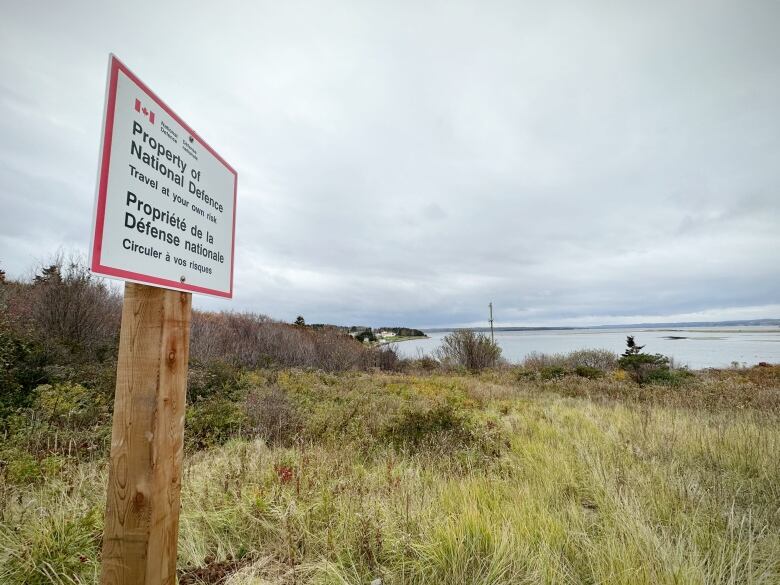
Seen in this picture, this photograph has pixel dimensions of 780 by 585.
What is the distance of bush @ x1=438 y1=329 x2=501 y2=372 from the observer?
2450 cm

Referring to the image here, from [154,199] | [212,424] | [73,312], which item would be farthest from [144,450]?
[73,312]

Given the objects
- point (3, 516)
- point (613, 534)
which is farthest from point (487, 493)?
point (3, 516)

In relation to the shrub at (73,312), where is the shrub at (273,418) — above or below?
below

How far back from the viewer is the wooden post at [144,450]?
62.0 inches

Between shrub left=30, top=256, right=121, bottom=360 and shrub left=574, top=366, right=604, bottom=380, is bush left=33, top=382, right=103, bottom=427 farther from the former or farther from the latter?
shrub left=574, top=366, right=604, bottom=380

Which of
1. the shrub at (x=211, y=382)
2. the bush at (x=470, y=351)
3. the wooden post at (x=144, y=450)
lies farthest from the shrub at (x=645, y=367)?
the wooden post at (x=144, y=450)

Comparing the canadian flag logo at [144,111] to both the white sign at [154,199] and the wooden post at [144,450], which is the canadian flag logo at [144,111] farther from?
the wooden post at [144,450]

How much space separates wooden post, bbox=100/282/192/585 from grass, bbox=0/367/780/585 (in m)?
1.24

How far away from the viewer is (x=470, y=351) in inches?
976

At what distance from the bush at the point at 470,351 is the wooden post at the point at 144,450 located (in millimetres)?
23269

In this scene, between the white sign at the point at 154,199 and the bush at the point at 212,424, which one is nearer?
the white sign at the point at 154,199

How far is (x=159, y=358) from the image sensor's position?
66.0 inches

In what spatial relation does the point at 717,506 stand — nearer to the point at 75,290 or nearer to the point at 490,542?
the point at 490,542

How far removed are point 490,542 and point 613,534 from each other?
88cm
